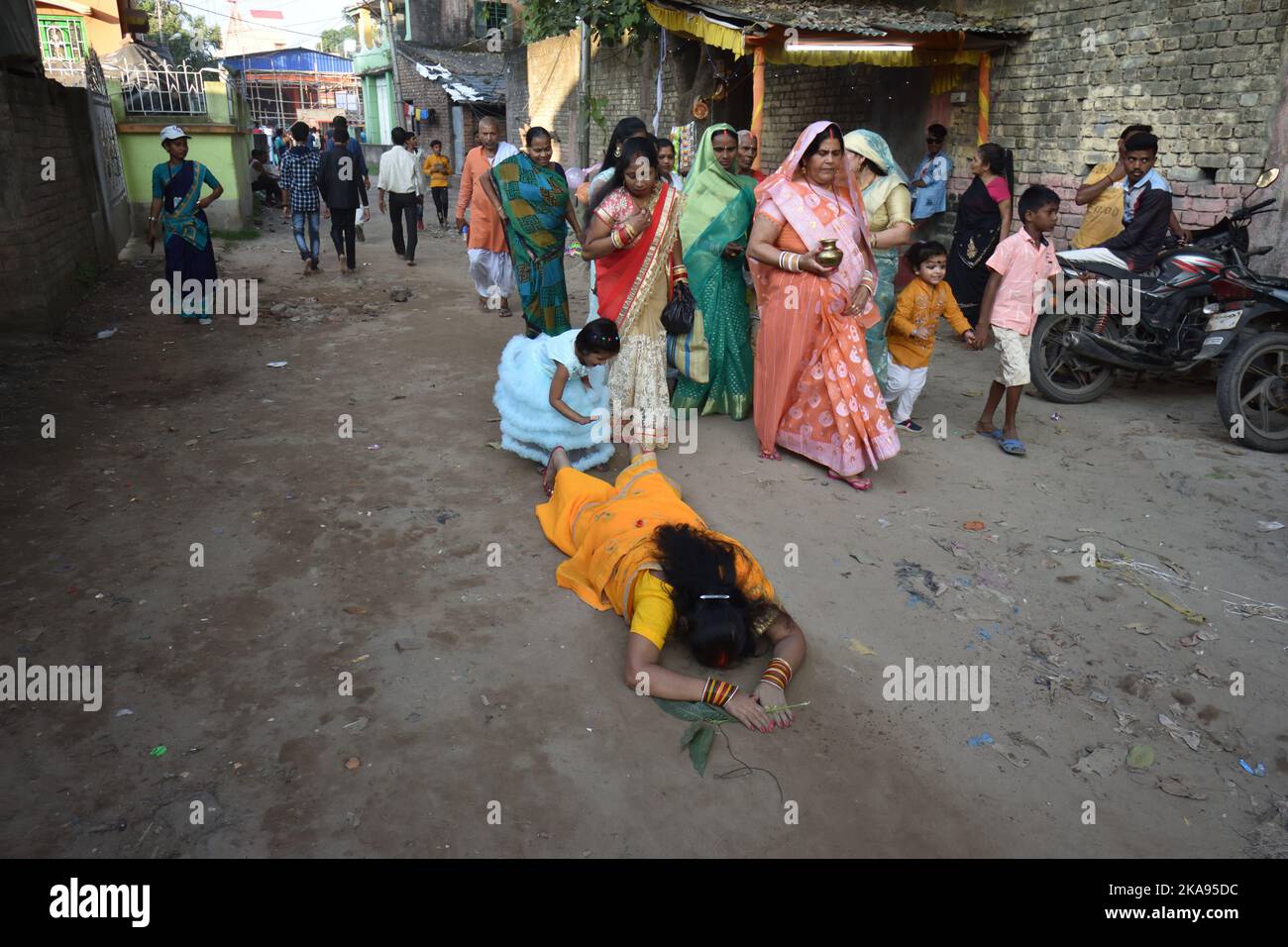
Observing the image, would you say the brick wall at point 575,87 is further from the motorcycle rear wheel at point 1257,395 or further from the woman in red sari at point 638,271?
the motorcycle rear wheel at point 1257,395

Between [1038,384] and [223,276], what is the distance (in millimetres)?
9023

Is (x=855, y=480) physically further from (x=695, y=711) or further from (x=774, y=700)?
(x=695, y=711)

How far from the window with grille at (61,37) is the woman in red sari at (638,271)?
19.8 m

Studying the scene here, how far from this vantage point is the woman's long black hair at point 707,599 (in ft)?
10.0

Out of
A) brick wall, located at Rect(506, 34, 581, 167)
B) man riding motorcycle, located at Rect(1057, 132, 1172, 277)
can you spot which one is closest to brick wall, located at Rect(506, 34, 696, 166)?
brick wall, located at Rect(506, 34, 581, 167)

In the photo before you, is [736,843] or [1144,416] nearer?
[736,843]

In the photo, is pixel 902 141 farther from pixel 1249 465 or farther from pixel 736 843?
pixel 736 843

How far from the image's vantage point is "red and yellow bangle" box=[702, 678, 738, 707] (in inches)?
117

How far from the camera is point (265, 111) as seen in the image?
1563 inches

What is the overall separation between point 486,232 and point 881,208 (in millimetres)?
4067

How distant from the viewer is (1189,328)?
5898mm

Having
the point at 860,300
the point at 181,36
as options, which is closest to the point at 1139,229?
the point at 860,300

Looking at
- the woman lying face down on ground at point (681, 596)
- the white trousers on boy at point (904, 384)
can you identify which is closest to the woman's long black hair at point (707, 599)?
the woman lying face down on ground at point (681, 596)
